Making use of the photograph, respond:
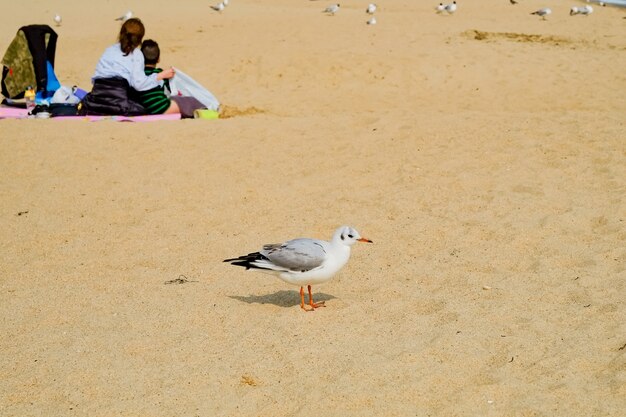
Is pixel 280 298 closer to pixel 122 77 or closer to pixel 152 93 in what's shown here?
pixel 122 77

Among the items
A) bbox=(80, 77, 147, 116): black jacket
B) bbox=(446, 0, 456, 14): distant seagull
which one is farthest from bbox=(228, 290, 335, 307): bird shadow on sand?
bbox=(446, 0, 456, 14): distant seagull

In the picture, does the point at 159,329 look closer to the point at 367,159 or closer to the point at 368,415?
the point at 368,415

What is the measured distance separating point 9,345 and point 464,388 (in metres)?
2.73

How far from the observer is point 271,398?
418cm

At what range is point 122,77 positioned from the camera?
998cm

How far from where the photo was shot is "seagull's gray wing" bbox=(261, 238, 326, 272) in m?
5.13

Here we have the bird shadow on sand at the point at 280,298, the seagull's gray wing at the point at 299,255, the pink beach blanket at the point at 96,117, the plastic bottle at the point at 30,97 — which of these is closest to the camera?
the seagull's gray wing at the point at 299,255

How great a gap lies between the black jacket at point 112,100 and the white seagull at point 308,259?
219 inches

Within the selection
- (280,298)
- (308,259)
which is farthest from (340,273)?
(308,259)

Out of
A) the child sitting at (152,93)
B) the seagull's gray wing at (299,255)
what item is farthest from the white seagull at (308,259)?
the child sitting at (152,93)

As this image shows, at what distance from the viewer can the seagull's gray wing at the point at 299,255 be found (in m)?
5.13

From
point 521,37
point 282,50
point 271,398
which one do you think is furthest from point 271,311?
point 521,37

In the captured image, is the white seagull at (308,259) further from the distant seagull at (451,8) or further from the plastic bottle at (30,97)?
the distant seagull at (451,8)

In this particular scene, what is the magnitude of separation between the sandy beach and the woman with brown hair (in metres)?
0.42
